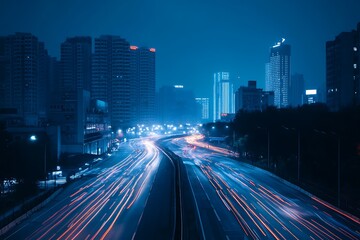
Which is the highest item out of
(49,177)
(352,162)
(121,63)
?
(121,63)

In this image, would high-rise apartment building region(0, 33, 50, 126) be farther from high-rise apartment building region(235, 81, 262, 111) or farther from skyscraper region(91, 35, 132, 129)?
high-rise apartment building region(235, 81, 262, 111)

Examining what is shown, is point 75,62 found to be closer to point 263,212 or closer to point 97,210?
point 97,210

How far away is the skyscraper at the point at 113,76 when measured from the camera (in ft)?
448

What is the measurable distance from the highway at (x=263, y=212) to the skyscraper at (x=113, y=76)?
330 ft

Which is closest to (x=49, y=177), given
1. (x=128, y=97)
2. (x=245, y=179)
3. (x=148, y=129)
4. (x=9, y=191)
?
(x=9, y=191)

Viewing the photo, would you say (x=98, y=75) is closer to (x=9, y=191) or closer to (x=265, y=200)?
(x=9, y=191)

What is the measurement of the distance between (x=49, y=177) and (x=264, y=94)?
12781 cm

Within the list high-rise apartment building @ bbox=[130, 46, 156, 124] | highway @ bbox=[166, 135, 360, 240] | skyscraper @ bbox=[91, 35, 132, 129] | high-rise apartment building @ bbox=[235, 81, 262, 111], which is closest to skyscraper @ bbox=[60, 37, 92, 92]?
skyscraper @ bbox=[91, 35, 132, 129]

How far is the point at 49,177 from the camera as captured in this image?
42.4 m

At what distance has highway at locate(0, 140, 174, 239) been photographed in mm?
21078

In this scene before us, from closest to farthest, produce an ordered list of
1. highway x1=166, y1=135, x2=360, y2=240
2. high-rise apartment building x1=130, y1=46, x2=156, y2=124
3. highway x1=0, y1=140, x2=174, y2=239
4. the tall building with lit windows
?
highway x1=166, y1=135, x2=360, y2=240, highway x1=0, y1=140, x2=174, y2=239, the tall building with lit windows, high-rise apartment building x1=130, y1=46, x2=156, y2=124

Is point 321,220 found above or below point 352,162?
below

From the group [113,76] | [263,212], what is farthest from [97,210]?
[113,76]

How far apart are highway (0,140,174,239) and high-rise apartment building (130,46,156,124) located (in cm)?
11626
